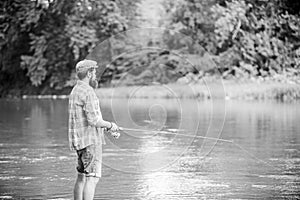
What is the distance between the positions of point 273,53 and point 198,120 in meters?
17.6

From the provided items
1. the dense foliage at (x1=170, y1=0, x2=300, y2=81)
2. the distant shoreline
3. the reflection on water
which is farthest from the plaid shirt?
the dense foliage at (x1=170, y1=0, x2=300, y2=81)

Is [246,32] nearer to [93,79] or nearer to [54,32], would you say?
[54,32]

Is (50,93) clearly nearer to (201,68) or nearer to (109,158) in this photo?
(201,68)

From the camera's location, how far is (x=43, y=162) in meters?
11.7

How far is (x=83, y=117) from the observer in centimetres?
750

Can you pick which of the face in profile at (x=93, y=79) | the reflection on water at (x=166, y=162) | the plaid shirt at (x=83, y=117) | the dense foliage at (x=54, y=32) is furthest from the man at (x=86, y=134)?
the dense foliage at (x=54, y=32)

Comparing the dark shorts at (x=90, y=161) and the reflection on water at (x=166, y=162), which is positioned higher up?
the dark shorts at (x=90, y=161)

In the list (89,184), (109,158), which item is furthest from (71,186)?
(109,158)

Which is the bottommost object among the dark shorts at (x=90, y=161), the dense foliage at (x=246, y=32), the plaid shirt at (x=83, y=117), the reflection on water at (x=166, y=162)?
the reflection on water at (x=166, y=162)

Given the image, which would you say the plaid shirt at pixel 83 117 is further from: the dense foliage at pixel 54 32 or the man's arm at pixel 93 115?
the dense foliage at pixel 54 32

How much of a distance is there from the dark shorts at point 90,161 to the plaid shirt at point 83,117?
5 centimetres

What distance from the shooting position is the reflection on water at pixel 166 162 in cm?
907

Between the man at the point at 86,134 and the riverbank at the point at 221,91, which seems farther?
the riverbank at the point at 221,91

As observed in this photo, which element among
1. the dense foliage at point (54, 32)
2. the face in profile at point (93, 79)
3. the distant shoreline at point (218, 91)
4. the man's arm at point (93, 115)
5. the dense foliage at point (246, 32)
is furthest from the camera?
the dense foliage at point (54, 32)
